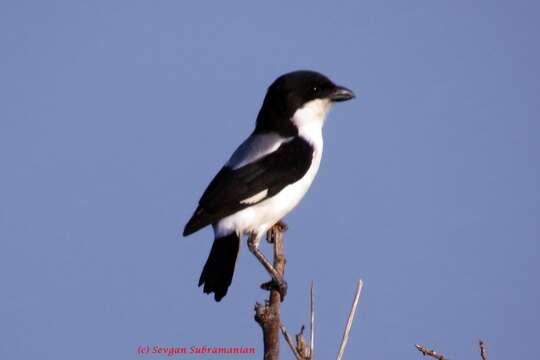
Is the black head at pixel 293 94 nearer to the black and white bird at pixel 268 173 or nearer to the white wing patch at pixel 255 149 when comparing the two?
the black and white bird at pixel 268 173

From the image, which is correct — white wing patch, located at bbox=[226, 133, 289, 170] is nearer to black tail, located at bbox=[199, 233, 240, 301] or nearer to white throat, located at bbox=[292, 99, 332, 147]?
white throat, located at bbox=[292, 99, 332, 147]

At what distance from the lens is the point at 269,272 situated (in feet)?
19.7

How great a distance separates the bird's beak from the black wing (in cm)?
49

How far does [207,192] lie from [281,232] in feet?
2.25

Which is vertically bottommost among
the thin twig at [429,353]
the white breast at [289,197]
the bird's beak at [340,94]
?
the thin twig at [429,353]

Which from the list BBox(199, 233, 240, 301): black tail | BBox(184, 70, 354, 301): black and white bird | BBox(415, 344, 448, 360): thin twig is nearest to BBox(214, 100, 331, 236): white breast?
BBox(184, 70, 354, 301): black and white bird

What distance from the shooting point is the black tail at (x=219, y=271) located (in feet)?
19.4

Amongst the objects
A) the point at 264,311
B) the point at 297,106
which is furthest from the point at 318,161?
the point at 264,311

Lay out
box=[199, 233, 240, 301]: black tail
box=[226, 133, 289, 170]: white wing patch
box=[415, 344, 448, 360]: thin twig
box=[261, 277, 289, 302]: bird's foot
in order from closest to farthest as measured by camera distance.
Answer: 1. box=[415, 344, 448, 360]: thin twig
2. box=[261, 277, 289, 302]: bird's foot
3. box=[199, 233, 240, 301]: black tail
4. box=[226, 133, 289, 170]: white wing patch

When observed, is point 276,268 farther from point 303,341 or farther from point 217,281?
point 303,341

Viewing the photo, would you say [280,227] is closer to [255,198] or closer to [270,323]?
[255,198]

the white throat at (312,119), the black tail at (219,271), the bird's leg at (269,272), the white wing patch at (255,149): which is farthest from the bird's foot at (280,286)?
the white throat at (312,119)

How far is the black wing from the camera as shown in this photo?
19.5 ft

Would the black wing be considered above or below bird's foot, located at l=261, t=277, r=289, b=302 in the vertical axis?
above
